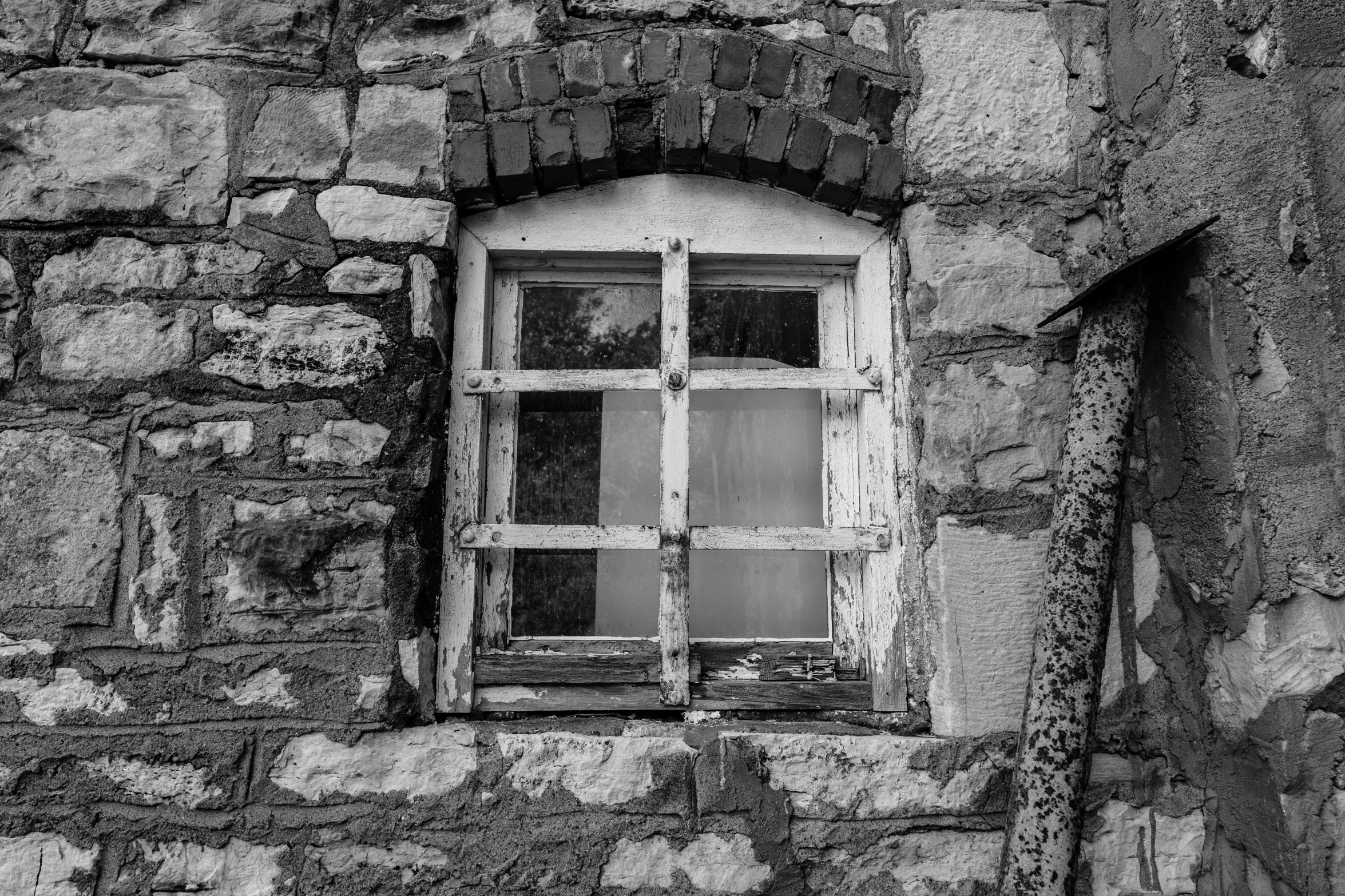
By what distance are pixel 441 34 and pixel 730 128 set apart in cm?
69

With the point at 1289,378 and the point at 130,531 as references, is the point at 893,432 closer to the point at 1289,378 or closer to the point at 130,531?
the point at 1289,378

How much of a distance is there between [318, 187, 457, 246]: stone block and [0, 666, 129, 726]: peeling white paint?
39.7 inches

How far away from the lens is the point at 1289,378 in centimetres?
139

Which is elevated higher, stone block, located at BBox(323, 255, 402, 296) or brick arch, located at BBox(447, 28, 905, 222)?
brick arch, located at BBox(447, 28, 905, 222)

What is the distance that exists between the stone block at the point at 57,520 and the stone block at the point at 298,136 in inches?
26.7

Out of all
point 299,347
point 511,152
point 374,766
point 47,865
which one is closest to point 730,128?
point 511,152

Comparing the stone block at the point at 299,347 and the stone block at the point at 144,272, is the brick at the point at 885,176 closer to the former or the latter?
the stone block at the point at 299,347

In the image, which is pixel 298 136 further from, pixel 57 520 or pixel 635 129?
pixel 57 520

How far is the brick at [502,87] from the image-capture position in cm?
172

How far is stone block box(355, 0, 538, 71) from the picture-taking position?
175 cm

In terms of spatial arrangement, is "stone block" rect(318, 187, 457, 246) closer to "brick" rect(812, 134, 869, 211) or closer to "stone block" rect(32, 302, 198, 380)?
"stone block" rect(32, 302, 198, 380)

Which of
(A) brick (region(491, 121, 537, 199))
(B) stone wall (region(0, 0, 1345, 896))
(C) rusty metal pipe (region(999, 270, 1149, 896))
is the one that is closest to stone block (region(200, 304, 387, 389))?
(B) stone wall (region(0, 0, 1345, 896))

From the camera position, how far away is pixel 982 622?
1567 millimetres

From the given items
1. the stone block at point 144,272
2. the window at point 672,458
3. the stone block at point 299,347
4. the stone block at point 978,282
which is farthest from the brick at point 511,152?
the stone block at point 978,282
